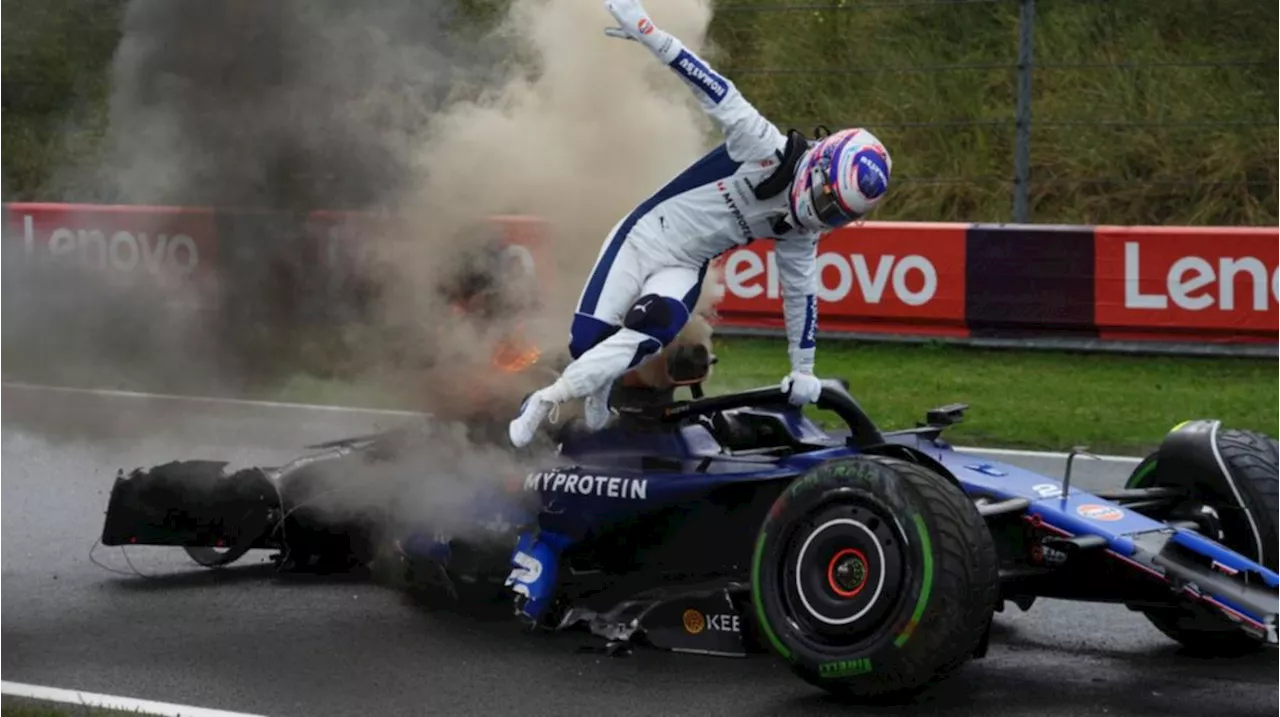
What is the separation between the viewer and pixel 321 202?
8305mm

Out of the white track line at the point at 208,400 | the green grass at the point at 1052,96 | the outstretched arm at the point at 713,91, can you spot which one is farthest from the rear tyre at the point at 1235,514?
the green grass at the point at 1052,96

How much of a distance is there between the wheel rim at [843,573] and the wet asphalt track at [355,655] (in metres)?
0.32

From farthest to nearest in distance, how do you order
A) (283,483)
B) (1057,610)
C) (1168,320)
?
(1168,320) → (283,483) → (1057,610)

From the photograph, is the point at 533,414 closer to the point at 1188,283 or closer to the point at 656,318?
the point at 656,318

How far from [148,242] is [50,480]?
2271 millimetres

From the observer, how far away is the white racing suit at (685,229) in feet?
23.0

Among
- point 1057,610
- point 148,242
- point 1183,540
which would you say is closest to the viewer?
point 1183,540

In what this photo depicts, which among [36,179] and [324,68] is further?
[36,179]

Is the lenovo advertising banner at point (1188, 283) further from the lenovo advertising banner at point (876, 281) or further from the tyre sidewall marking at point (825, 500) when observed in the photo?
the tyre sidewall marking at point (825, 500)

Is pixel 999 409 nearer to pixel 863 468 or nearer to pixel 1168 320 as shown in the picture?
pixel 1168 320

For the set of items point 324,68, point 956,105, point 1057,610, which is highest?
point 956,105

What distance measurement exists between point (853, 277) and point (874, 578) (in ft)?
29.9

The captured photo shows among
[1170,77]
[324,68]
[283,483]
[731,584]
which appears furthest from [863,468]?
[1170,77]

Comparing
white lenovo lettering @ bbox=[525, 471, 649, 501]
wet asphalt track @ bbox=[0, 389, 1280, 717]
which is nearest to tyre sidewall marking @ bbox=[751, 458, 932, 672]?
wet asphalt track @ bbox=[0, 389, 1280, 717]
